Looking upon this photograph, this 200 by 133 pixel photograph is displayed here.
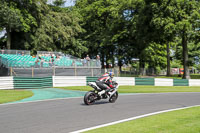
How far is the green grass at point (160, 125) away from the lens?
234 inches

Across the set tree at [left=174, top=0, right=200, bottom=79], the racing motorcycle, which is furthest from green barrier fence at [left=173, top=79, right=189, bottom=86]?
the racing motorcycle

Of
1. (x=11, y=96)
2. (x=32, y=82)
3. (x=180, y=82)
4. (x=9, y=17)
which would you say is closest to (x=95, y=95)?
(x=11, y=96)

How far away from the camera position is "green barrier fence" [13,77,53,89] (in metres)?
19.8

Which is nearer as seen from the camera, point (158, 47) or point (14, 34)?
point (14, 34)

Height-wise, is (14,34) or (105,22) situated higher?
(105,22)

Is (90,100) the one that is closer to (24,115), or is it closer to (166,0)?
(24,115)

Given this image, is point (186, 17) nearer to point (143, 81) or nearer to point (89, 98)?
point (143, 81)

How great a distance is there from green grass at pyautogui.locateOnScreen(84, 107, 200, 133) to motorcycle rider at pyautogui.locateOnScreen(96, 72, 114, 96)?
351cm

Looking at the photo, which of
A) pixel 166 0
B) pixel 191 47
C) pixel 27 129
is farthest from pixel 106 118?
pixel 191 47

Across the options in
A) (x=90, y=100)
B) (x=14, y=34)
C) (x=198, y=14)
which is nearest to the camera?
(x=90, y=100)

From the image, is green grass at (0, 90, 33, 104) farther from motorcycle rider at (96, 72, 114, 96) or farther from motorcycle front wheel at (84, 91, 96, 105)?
motorcycle rider at (96, 72, 114, 96)

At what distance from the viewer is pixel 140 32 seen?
3497 centimetres

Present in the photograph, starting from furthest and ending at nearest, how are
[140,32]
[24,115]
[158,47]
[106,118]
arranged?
[158,47]
[140,32]
[24,115]
[106,118]

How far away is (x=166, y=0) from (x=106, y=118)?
2548cm
